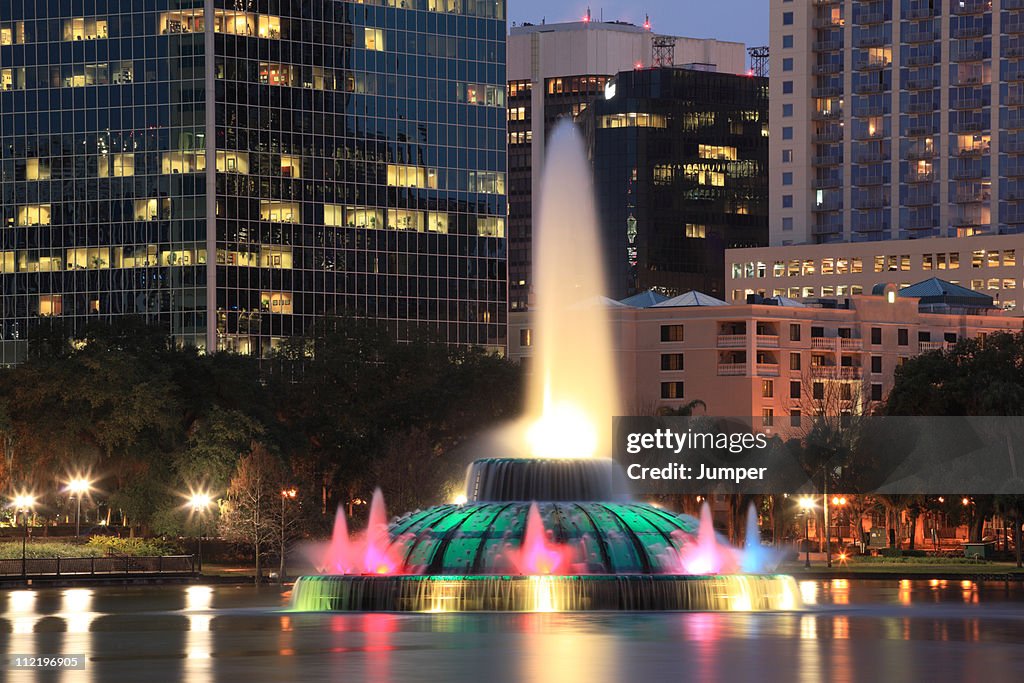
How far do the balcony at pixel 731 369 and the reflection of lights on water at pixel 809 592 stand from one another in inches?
3969

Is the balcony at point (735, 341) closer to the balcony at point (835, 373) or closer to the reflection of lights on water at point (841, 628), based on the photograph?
the balcony at point (835, 373)

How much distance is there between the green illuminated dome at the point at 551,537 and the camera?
48.9 m

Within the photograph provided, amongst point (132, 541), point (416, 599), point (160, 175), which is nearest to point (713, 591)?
point (416, 599)

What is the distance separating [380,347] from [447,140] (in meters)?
61.7

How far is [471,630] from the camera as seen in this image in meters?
41.4

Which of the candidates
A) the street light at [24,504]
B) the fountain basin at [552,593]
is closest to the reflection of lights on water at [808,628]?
the fountain basin at [552,593]

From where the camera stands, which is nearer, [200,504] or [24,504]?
[200,504]

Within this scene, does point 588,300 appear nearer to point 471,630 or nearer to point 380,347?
point 471,630

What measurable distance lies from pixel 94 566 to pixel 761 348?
105 m

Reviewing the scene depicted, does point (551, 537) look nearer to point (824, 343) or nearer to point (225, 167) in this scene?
point (225, 167)

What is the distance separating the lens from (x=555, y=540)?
48.8m

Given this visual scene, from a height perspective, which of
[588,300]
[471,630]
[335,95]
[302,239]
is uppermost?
[335,95]

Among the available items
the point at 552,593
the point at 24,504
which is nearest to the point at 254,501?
the point at 24,504

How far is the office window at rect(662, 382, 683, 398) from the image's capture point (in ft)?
593
